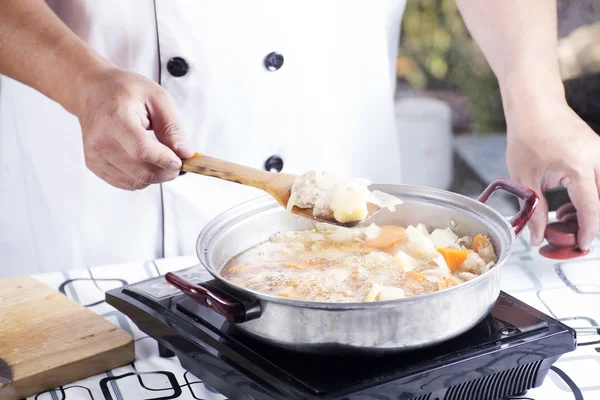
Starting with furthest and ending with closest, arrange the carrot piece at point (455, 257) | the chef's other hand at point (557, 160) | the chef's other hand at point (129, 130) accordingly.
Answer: the chef's other hand at point (557, 160), the chef's other hand at point (129, 130), the carrot piece at point (455, 257)

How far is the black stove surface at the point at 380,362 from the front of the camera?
97 cm

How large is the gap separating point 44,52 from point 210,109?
44 cm

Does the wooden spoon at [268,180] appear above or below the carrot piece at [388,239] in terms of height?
above

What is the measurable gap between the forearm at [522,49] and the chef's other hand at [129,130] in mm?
810

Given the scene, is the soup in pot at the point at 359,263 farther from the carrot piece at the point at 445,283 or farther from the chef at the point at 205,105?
the chef at the point at 205,105

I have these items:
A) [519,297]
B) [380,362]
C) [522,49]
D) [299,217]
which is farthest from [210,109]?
[380,362]

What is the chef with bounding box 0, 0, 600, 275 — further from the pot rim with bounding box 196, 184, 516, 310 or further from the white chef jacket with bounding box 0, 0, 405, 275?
→ the pot rim with bounding box 196, 184, 516, 310

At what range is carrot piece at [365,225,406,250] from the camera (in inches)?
51.0

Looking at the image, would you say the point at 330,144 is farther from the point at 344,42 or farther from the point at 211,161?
the point at 211,161

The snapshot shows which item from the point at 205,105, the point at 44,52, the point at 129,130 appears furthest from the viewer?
the point at 205,105

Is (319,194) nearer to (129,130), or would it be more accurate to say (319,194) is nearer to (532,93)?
(129,130)

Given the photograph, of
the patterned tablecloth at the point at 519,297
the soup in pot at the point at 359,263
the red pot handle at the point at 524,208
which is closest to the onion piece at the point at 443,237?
the soup in pot at the point at 359,263

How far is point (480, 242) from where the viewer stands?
48.4 inches

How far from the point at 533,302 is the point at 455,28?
2.99 m
